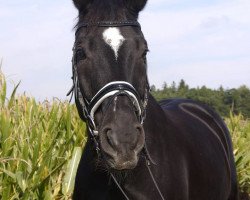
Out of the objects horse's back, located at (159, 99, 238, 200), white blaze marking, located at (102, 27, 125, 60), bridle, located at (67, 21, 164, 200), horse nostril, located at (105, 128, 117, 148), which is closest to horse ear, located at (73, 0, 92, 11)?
bridle, located at (67, 21, 164, 200)

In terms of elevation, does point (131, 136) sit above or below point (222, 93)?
below

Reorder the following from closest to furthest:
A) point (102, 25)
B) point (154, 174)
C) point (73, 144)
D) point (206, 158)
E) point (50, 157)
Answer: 1. point (102, 25)
2. point (154, 174)
3. point (206, 158)
4. point (50, 157)
5. point (73, 144)

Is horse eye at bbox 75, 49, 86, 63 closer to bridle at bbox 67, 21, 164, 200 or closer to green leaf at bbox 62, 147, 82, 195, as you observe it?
bridle at bbox 67, 21, 164, 200

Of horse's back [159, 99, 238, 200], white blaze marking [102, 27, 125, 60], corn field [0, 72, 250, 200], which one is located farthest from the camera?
corn field [0, 72, 250, 200]

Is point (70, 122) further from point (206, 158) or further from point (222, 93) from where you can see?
point (222, 93)

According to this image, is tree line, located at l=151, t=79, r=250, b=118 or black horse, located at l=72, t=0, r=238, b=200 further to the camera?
tree line, located at l=151, t=79, r=250, b=118

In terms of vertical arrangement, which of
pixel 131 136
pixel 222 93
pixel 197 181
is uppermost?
pixel 222 93

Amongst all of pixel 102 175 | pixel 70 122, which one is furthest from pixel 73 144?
pixel 102 175

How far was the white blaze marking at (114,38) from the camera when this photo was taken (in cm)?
272

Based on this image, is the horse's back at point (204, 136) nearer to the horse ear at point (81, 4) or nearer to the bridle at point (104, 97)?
the bridle at point (104, 97)

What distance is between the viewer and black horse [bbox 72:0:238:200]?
2.48 m

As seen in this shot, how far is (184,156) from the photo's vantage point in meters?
3.51

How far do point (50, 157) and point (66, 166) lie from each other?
38 cm

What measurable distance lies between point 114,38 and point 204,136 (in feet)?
6.42
